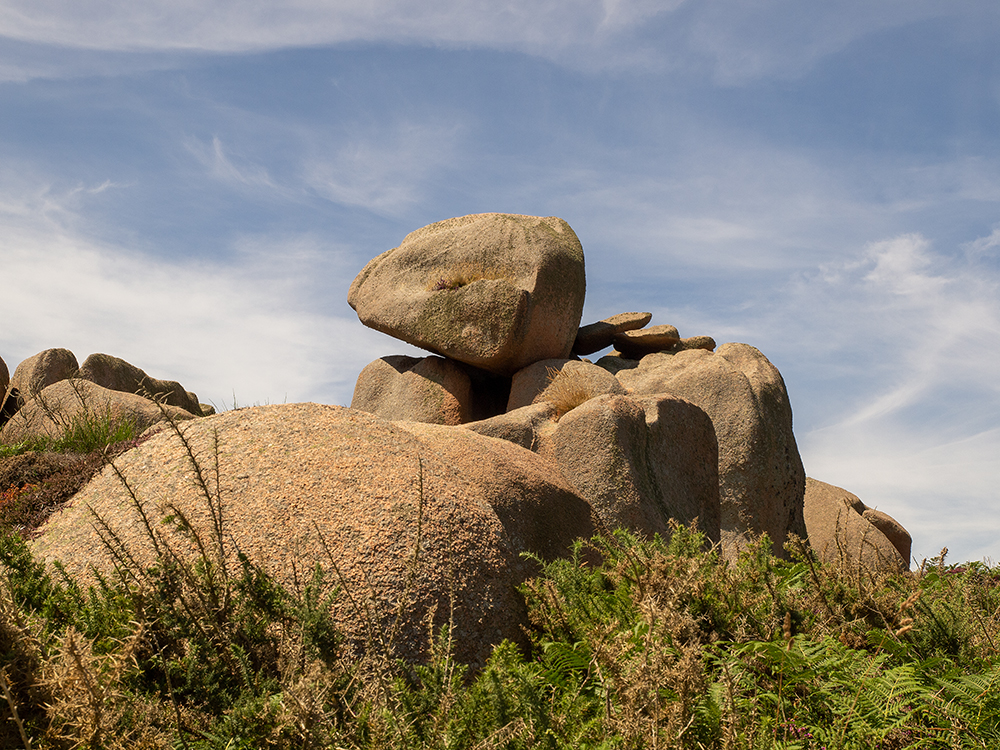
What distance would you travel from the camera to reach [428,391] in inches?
477

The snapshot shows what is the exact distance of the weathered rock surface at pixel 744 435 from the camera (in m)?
11.6

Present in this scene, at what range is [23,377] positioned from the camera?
46.6ft

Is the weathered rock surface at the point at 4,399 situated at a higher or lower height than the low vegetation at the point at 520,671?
higher

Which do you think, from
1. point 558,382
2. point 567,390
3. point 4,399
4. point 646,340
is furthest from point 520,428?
point 4,399

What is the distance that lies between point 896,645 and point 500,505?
2381 mm

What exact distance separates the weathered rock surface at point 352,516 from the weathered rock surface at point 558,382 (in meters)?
5.06

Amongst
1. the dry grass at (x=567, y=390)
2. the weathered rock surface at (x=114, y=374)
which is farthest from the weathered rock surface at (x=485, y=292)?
the weathered rock surface at (x=114, y=374)

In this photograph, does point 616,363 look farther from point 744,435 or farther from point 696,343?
point 744,435

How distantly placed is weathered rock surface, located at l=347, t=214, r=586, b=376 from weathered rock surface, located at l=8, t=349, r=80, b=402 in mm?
6046

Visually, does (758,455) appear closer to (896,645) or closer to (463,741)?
(896,645)

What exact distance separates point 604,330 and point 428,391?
365 cm

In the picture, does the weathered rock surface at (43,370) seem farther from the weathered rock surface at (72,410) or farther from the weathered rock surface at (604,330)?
the weathered rock surface at (604,330)

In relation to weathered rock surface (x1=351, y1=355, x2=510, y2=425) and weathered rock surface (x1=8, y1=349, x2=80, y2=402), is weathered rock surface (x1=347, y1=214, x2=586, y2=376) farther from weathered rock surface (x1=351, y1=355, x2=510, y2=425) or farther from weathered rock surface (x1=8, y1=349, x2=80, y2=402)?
weathered rock surface (x1=8, y1=349, x2=80, y2=402)

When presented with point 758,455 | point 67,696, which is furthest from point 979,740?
point 758,455
